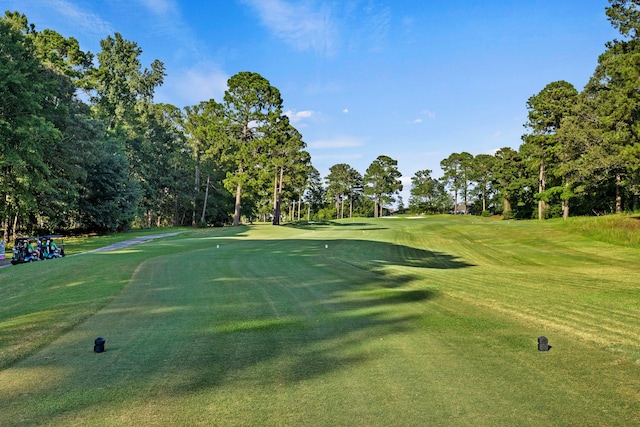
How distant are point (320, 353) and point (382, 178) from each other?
321ft

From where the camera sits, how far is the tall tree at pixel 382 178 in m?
102

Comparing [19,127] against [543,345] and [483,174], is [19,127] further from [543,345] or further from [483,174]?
[483,174]

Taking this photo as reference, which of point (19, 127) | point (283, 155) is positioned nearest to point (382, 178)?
point (283, 155)

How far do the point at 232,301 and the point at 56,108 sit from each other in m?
28.5

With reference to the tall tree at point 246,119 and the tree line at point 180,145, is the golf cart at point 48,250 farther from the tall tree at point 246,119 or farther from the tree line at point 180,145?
the tall tree at point 246,119

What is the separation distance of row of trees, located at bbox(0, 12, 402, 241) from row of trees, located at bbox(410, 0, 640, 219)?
3053 centimetres

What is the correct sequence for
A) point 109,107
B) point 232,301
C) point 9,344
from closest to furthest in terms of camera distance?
point 9,344 → point 232,301 → point 109,107

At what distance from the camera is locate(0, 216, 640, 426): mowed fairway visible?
3674 millimetres

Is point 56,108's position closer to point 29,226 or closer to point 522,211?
point 29,226

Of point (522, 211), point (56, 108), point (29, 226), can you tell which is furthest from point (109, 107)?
point (522, 211)

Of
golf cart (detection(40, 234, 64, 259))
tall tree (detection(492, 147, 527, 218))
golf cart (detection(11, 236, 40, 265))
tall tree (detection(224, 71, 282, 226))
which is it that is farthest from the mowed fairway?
tall tree (detection(492, 147, 527, 218))

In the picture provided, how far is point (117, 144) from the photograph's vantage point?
4603 centimetres

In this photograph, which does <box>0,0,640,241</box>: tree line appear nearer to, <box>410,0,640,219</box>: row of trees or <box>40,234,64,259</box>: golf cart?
<box>410,0,640,219</box>: row of trees

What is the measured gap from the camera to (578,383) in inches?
170
